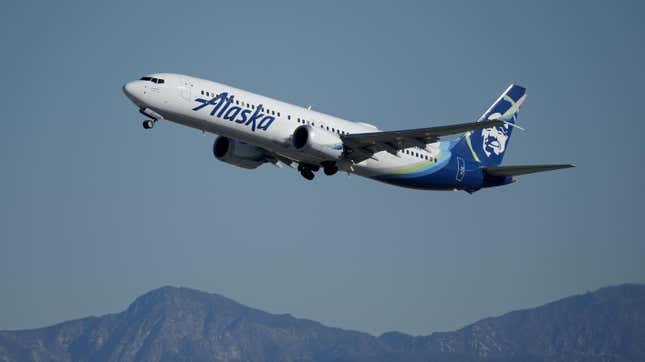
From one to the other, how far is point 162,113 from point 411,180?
16762mm

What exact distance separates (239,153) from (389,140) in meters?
10.7

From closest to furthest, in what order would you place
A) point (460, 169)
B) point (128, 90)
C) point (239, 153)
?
1. point (128, 90)
2. point (239, 153)
3. point (460, 169)

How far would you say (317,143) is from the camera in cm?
5534

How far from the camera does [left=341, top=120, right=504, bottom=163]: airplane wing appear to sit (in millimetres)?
54875

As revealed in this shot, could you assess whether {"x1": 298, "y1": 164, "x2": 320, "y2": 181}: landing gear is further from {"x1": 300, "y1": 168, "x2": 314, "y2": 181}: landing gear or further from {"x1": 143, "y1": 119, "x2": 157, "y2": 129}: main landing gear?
{"x1": 143, "y1": 119, "x2": 157, "y2": 129}: main landing gear

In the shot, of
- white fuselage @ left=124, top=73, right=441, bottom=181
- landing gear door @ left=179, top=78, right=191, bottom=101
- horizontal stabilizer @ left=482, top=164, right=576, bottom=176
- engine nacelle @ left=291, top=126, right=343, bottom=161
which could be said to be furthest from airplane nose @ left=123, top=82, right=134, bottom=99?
horizontal stabilizer @ left=482, top=164, right=576, bottom=176

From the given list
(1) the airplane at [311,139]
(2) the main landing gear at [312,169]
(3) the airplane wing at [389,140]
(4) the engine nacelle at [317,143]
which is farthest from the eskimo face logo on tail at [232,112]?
(2) the main landing gear at [312,169]

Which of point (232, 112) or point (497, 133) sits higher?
point (497, 133)

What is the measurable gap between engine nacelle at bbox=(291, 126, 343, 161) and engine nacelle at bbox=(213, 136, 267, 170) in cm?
651

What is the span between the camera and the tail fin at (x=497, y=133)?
6694 cm

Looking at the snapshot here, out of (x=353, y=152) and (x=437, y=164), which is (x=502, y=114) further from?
(x=353, y=152)

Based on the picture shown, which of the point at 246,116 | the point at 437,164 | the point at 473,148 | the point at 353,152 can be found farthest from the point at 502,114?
the point at 246,116

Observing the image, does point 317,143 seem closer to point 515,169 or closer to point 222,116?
point 222,116

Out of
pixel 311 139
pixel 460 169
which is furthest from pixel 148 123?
pixel 460 169
